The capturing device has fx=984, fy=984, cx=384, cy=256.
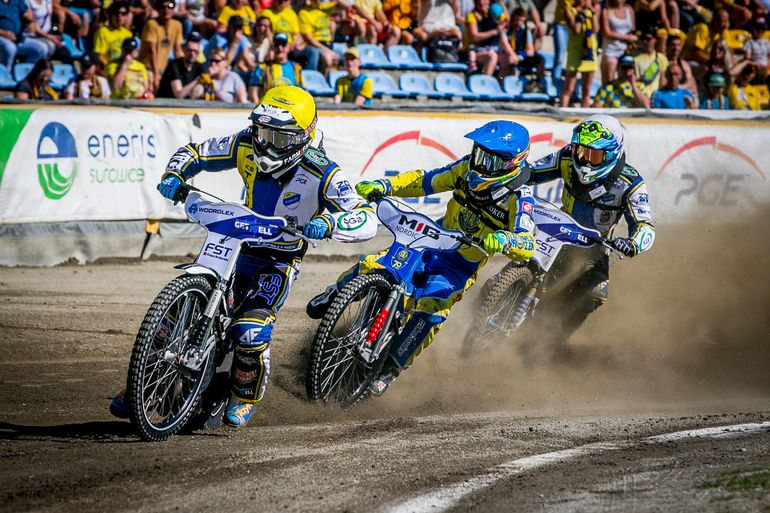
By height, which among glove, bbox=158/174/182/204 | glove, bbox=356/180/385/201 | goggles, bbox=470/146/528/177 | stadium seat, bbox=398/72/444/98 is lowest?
stadium seat, bbox=398/72/444/98

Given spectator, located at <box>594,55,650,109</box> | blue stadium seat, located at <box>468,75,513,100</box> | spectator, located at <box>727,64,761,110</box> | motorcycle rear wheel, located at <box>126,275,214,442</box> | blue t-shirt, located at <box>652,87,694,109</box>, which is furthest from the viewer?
spectator, located at <box>727,64,761,110</box>

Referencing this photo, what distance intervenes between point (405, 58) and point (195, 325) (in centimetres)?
1253

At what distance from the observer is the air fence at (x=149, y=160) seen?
11.8m

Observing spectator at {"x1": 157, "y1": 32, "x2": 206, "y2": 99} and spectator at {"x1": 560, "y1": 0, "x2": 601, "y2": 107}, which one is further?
spectator at {"x1": 560, "y1": 0, "x2": 601, "y2": 107}

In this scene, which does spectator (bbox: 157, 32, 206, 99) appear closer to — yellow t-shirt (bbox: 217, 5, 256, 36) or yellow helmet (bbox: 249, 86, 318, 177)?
yellow t-shirt (bbox: 217, 5, 256, 36)

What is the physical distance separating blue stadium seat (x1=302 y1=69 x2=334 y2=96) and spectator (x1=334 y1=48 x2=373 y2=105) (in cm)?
40

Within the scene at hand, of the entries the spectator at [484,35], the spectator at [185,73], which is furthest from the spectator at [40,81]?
the spectator at [484,35]

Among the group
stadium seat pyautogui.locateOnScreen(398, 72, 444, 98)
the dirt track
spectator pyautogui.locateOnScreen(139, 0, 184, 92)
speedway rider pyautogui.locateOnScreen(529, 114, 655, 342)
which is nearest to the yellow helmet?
the dirt track

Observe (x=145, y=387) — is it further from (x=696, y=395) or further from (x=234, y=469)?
(x=696, y=395)

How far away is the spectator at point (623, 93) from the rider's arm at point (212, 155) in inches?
484

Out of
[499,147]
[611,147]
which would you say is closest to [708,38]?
[611,147]

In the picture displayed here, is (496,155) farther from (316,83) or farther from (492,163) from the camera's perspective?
(316,83)

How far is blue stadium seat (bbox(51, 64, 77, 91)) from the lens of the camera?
1448cm

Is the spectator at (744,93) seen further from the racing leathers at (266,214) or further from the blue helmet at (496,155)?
the racing leathers at (266,214)
